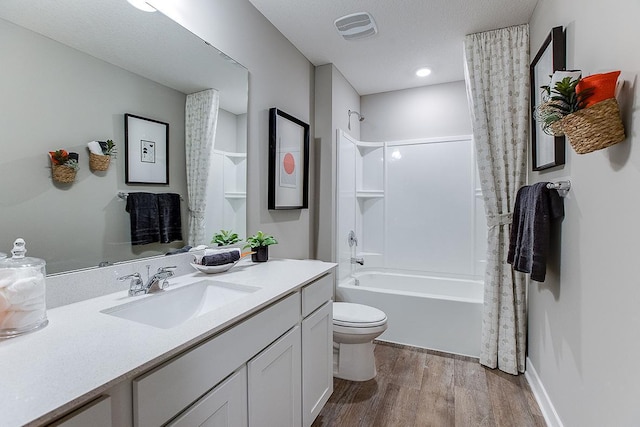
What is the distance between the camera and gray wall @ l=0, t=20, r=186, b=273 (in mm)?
992

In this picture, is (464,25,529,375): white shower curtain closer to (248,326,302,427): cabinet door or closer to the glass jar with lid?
(248,326,302,427): cabinet door

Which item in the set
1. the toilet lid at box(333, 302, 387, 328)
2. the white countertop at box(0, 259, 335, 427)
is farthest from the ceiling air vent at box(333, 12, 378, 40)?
the toilet lid at box(333, 302, 387, 328)

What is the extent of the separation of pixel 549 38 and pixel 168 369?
231 cm

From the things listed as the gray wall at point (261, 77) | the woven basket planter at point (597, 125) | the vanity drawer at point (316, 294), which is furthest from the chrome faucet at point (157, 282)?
the woven basket planter at point (597, 125)

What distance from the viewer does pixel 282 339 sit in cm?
136

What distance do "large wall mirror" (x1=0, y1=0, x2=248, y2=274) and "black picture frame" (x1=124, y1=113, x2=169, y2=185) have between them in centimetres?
3

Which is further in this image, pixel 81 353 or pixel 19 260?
pixel 19 260

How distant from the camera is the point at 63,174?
111 centimetres

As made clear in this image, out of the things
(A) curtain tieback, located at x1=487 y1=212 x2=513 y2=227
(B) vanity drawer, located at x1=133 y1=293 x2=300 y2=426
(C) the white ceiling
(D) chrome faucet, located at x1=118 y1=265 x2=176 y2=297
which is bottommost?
(B) vanity drawer, located at x1=133 y1=293 x2=300 y2=426

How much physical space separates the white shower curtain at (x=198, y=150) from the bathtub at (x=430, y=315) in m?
1.67

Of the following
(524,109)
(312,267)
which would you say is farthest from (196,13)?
(524,109)

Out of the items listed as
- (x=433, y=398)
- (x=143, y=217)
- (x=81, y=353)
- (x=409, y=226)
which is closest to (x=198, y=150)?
(x=143, y=217)

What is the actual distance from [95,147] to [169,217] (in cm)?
45

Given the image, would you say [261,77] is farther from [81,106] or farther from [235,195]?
[81,106]
